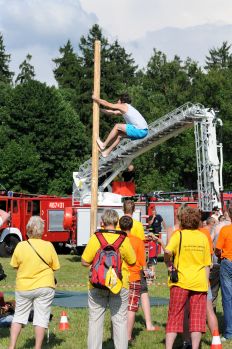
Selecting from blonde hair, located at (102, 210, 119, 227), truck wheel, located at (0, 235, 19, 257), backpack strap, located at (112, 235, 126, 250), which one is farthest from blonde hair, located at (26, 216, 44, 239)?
truck wheel, located at (0, 235, 19, 257)

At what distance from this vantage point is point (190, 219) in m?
8.16

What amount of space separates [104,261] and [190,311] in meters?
1.31

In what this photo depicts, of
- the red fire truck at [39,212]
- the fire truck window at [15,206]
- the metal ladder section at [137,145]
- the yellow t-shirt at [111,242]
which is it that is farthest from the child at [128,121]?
the metal ladder section at [137,145]

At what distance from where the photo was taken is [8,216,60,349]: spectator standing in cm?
832

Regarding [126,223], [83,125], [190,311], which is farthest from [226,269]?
[83,125]

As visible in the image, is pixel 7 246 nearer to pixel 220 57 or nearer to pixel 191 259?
pixel 191 259

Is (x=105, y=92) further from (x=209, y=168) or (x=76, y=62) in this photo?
(x=209, y=168)

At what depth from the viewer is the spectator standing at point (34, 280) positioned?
8.32 metres

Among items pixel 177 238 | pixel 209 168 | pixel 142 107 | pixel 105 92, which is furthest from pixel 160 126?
pixel 105 92

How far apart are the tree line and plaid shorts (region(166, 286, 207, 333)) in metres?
42.4

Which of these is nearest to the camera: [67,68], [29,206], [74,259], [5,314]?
[5,314]

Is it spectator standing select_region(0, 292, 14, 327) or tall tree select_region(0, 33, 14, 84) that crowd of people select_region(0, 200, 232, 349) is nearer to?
spectator standing select_region(0, 292, 14, 327)

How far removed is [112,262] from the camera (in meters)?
7.60

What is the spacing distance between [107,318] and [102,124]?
4713cm
